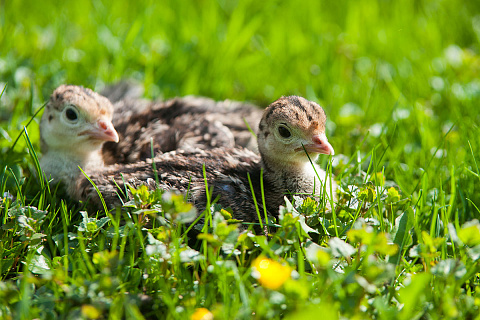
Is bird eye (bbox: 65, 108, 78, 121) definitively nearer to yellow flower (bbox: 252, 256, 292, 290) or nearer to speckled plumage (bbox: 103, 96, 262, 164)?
speckled plumage (bbox: 103, 96, 262, 164)

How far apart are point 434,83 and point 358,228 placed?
2.76m

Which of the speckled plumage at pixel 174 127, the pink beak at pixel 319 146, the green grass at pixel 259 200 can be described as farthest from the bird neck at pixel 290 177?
the speckled plumage at pixel 174 127

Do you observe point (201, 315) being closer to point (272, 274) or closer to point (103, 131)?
point (272, 274)

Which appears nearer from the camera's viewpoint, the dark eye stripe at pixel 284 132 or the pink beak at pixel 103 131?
the dark eye stripe at pixel 284 132

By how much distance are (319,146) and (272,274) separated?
102 cm

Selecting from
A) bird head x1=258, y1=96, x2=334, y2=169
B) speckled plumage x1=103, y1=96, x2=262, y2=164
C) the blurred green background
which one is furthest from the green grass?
speckled plumage x1=103, y1=96, x2=262, y2=164

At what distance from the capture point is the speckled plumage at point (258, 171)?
2.69 meters

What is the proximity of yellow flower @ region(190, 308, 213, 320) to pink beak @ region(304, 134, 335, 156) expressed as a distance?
1.17m

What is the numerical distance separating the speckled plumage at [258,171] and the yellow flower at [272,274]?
664mm

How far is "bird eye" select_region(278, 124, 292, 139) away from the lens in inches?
109

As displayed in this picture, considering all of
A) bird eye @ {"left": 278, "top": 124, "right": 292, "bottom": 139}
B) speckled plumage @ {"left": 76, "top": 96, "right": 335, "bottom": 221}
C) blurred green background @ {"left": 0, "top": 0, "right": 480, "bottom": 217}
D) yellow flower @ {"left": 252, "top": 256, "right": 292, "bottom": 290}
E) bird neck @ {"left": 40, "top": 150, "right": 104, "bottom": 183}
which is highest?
blurred green background @ {"left": 0, "top": 0, "right": 480, "bottom": 217}

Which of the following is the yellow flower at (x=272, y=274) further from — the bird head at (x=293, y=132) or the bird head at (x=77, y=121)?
the bird head at (x=77, y=121)

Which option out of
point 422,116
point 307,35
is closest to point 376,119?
point 422,116

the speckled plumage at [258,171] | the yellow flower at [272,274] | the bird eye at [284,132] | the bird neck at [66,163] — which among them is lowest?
the yellow flower at [272,274]
